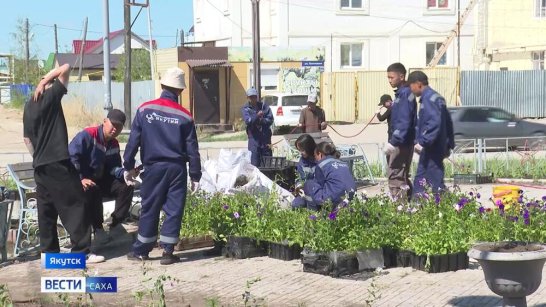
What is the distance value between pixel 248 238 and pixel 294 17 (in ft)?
118

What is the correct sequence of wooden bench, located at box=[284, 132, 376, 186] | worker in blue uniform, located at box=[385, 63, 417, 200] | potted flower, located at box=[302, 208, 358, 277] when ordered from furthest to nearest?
wooden bench, located at box=[284, 132, 376, 186] < worker in blue uniform, located at box=[385, 63, 417, 200] < potted flower, located at box=[302, 208, 358, 277]

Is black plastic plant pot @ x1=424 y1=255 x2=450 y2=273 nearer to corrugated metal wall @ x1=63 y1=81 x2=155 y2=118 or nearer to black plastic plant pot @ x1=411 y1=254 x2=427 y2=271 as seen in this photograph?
black plastic plant pot @ x1=411 y1=254 x2=427 y2=271

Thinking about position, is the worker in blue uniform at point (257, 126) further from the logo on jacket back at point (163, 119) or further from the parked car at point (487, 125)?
the parked car at point (487, 125)

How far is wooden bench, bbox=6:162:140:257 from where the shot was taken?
942 cm

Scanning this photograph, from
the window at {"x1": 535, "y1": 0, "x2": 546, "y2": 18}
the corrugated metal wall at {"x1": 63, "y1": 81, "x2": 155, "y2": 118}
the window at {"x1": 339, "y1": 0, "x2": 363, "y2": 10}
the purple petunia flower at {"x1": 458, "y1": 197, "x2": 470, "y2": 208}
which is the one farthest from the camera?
the window at {"x1": 339, "y1": 0, "x2": 363, "y2": 10}

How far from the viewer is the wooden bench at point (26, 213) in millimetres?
9422

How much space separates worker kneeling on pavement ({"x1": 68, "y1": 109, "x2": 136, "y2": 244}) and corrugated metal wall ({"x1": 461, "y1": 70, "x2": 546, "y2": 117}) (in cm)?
3179

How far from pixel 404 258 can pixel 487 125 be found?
19.6m

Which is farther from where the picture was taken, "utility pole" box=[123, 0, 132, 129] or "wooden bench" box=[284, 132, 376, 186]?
"utility pole" box=[123, 0, 132, 129]

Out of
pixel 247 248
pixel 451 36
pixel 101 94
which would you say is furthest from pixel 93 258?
pixel 451 36

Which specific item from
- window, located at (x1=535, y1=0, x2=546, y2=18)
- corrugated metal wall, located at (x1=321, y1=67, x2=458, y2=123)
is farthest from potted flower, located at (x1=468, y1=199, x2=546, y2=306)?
window, located at (x1=535, y1=0, x2=546, y2=18)

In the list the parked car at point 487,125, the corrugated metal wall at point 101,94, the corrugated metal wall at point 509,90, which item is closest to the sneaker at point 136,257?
the parked car at point 487,125

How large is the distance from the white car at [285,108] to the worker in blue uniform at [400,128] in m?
23.5

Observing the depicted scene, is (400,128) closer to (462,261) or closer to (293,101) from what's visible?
(462,261)
